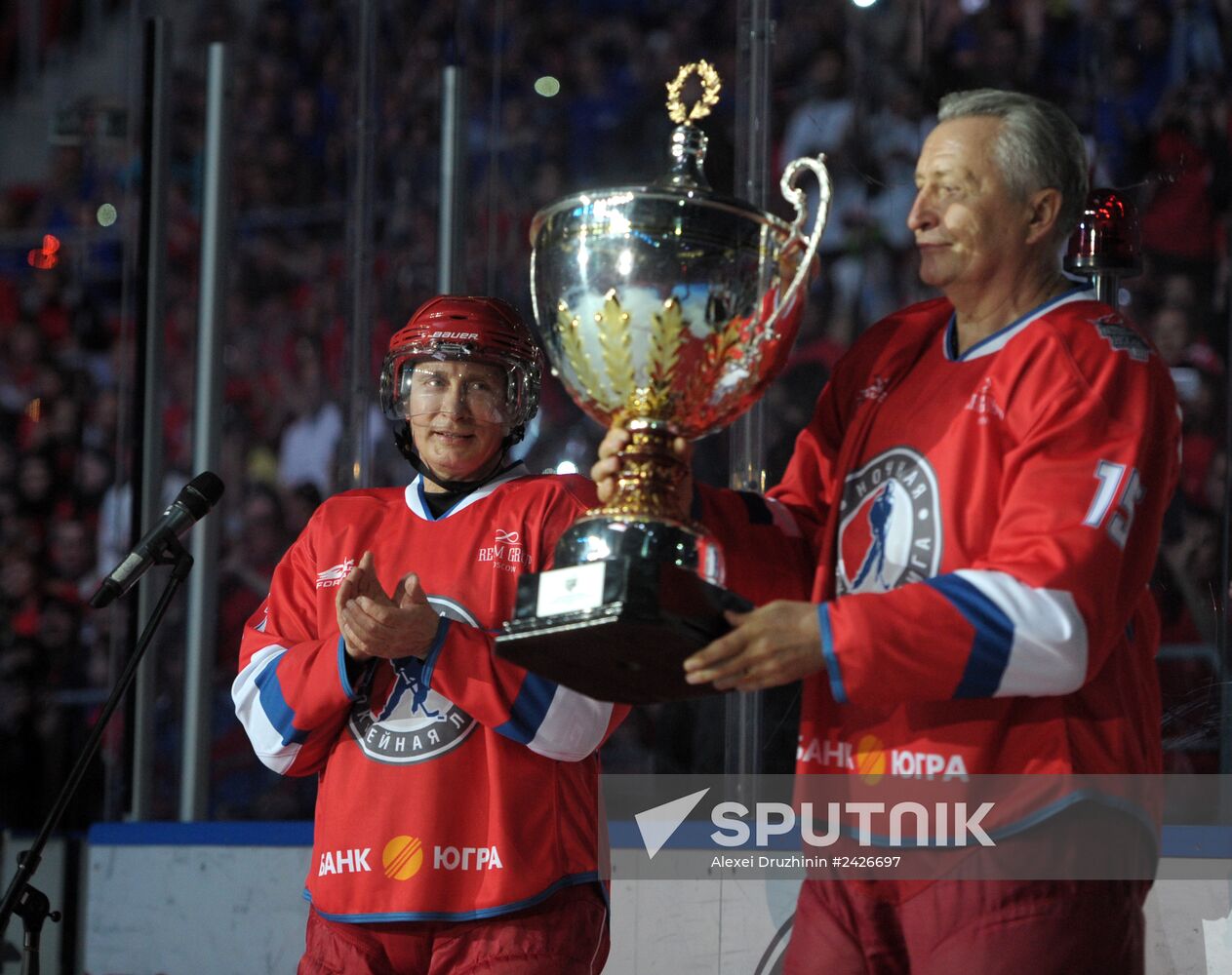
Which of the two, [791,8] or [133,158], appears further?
[133,158]

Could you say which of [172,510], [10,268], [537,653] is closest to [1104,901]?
[537,653]

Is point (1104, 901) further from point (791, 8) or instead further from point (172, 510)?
point (791, 8)

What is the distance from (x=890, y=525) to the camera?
170 cm

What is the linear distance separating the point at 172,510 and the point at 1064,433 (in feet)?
4.38

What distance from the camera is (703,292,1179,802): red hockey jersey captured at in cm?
149

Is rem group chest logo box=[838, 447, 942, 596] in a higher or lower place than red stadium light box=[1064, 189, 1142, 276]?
lower

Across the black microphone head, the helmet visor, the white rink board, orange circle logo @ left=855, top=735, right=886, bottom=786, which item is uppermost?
the helmet visor

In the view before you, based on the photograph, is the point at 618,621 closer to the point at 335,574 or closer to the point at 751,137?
the point at 335,574

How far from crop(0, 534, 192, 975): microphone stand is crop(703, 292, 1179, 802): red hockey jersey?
94cm

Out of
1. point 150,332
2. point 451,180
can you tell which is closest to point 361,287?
point 451,180

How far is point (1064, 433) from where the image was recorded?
1.57 meters

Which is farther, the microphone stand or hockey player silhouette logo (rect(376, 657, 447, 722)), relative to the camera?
the microphone stand

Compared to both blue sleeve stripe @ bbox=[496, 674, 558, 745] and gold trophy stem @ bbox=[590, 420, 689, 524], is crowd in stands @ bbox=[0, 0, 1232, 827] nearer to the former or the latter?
blue sleeve stripe @ bbox=[496, 674, 558, 745]
